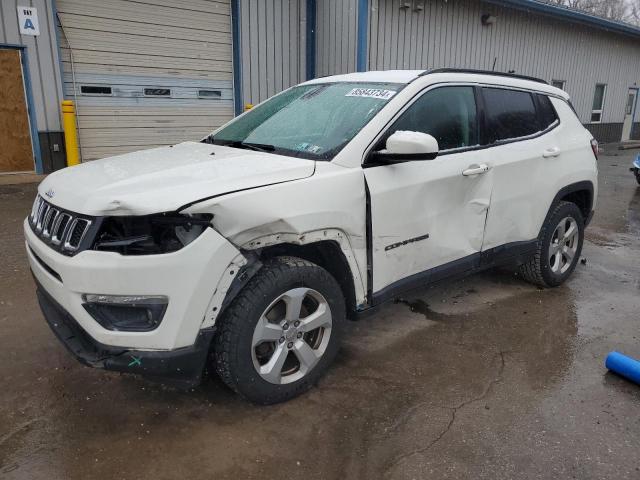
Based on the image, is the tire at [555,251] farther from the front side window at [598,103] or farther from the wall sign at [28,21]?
the front side window at [598,103]

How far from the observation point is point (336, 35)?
1187 cm

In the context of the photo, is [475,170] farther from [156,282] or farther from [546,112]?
[156,282]

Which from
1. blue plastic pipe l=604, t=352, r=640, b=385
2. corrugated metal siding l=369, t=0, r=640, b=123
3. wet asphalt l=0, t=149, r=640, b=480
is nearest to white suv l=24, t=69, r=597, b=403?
wet asphalt l=0, t=149, r=640, b=480

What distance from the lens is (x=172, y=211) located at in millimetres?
2291

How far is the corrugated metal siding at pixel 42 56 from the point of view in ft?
28.3

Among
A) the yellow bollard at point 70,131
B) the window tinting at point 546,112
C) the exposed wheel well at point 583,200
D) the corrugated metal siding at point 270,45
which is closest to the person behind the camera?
the window tinting at point 546,112

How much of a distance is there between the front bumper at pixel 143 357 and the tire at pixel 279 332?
15 cm

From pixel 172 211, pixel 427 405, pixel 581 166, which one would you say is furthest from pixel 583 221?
pixel 172 211

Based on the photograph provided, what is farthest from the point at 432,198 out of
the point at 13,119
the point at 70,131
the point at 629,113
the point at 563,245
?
the point at 629,113

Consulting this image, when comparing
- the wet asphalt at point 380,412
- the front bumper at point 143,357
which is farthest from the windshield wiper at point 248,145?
the wet asphalt at point 380,412

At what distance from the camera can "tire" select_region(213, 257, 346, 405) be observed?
101 inches

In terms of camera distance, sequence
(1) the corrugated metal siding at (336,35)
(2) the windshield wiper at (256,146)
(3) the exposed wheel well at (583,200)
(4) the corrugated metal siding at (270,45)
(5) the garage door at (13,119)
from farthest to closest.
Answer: (1) the corrugated metal siding at (336,35)
(4) the corrugated metal siding at (270,45)
(5) the garage door at (13,119)
(3) the exposed wheel well at (583,200)
(2) the windshield wiper at (256,146)

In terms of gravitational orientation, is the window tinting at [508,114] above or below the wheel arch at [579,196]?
above

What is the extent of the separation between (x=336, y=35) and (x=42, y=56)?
6.13 metres
